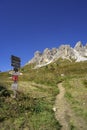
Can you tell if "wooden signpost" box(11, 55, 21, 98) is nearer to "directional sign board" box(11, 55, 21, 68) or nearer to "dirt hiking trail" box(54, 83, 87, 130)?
"directional sign board" box(11, 55, 21, 68)

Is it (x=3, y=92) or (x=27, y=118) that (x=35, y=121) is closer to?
(x=27, y=118)

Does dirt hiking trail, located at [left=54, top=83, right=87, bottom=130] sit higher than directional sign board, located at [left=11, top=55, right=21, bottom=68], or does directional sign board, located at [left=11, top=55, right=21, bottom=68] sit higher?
directional sign board, located at [left=11, top=55, right=21, bottom=68]

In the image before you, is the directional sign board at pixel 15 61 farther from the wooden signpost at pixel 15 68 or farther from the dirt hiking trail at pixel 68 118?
the dirt hiking trail at pixel 68 118

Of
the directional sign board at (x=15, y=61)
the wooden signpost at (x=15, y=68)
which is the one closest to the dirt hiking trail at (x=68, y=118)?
the wooden signpost at (x=15, y=68)

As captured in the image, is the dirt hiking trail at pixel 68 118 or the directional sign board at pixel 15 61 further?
the directional sign board at pixel 15 61

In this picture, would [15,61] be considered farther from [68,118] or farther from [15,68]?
[68,118]

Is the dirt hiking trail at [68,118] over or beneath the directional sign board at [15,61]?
beneath

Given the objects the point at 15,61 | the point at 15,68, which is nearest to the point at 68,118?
the point at 15,68

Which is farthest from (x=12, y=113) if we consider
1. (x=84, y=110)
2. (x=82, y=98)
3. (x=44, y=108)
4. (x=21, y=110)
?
(x=82, y=98)

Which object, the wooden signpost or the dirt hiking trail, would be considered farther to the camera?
the wooden signpost

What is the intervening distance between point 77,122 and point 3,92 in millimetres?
10370

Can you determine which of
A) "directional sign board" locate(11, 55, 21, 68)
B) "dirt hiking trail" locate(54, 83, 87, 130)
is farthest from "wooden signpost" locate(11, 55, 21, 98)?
"dirt hiking trail" locate(54, 83, 87, 130)

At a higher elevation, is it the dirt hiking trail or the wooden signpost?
the wooden signpost

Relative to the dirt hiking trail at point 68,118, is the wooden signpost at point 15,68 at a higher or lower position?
higher
